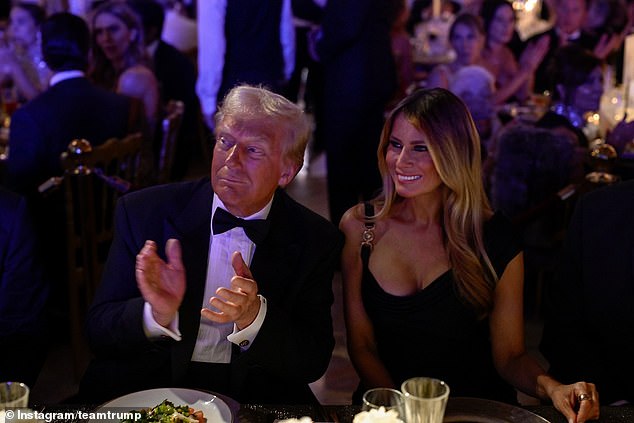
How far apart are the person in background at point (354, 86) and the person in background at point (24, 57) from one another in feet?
5.81

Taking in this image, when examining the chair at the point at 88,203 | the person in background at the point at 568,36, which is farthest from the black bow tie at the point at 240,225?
the person in background at the point at 568,36

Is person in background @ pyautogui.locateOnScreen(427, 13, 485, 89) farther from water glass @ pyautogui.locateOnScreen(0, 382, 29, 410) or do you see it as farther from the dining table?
water glass @ pyautogui.locateOnScreen(0, 382, 29, 410)

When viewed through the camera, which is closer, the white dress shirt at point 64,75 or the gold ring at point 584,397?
the gold ring at point 584,397

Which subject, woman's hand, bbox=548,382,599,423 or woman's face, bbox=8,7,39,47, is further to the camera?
woman's face, bbox=8,7,39,47

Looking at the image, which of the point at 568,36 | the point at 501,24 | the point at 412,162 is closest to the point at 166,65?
the point at 501,24

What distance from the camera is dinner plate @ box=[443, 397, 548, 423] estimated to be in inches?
68.8

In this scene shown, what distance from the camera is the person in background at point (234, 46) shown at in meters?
4.68

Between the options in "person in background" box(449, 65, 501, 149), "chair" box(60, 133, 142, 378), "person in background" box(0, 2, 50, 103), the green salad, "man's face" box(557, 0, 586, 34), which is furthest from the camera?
"man's face" box(557, 0, 586, 34)

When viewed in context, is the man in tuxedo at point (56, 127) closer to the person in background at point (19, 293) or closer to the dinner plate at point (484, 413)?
the person in background at point (19, 293)

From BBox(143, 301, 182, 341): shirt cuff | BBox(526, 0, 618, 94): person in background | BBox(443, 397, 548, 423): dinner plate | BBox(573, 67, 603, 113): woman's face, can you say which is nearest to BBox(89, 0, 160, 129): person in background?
BBox(573, 67, 603, 113): woman's face

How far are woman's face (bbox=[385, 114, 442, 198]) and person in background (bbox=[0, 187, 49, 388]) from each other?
1033mm

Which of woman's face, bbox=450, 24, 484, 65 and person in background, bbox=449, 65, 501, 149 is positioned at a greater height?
woman's face, bbox=450, 24, 484, 65

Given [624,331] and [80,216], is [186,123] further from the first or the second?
[624,331]

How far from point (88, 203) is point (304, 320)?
4.89ft
